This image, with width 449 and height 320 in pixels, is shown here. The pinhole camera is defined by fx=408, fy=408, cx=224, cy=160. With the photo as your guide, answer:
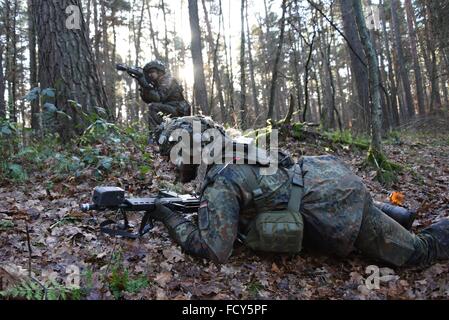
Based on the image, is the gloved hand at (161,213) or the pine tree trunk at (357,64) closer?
the gloved hand at (161,213)

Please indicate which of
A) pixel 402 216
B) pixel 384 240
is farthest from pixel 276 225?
pixel 402 216

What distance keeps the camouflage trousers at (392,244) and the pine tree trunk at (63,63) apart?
4950mm

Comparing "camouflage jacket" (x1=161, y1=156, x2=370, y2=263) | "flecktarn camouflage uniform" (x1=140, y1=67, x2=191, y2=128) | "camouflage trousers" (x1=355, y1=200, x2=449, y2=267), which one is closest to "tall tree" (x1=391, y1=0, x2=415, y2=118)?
"flecktarn camouflage uniform" (x1=140, y1=67, x2=191, y2=128)

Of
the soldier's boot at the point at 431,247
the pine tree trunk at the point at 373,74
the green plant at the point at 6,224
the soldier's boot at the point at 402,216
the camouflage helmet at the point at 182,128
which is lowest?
the soldier's boot at the point at 431,247

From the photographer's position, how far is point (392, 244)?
12.6ft

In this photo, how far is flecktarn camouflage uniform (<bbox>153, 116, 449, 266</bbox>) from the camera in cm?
358

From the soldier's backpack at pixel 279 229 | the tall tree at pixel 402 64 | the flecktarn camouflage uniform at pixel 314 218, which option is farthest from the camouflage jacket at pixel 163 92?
the tall tree at pixel 402 64

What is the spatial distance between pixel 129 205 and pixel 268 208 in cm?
128

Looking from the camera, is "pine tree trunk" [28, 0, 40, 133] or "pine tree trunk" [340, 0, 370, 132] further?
"pine tree trunk" [340, 0, 370, 132]

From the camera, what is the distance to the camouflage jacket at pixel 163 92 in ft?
31.0

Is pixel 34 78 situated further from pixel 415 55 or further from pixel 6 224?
pixel 415 55

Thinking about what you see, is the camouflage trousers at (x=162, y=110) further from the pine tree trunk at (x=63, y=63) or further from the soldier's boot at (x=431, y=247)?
the soldier's boot at (x=431, y=247)

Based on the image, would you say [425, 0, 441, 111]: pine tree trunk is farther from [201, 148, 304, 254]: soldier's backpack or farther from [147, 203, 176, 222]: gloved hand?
[147, 203, 176, 222]: gloved hand
